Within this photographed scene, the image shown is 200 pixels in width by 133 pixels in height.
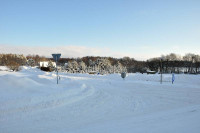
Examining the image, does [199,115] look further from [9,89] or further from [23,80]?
[23,80]

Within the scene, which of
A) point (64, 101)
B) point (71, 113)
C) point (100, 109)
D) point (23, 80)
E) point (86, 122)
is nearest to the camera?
point (86, 122)

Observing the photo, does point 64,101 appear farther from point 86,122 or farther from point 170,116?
point 170,116

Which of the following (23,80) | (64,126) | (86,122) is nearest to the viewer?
(64,126)

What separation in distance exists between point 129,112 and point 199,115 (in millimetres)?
2335

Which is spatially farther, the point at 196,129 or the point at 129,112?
the point at 129,112

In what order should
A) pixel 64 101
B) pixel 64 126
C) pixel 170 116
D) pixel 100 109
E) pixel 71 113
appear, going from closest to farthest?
pixel 64 126 < pixel 170 116 < pixel 71 113 < pixel 100 109 < pixel 64 101

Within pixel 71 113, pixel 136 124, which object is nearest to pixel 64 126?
pixel 71 113

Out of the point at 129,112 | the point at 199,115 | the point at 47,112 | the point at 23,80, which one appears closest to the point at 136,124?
the point at 129,112

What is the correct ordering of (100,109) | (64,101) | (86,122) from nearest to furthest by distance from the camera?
(86,122)
(100,109)
(64,101)

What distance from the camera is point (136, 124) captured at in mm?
4680

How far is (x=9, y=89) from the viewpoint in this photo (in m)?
7.78

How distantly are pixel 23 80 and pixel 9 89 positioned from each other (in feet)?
4.85

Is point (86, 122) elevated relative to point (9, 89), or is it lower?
lower

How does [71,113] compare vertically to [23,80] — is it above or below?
below
